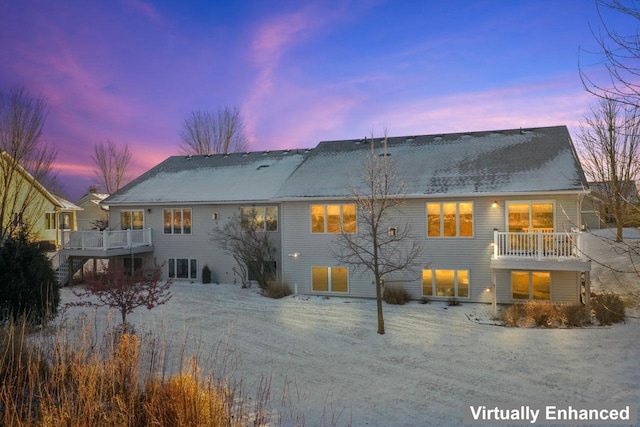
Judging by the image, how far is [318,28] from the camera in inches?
627

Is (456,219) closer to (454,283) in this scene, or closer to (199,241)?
(454,283)

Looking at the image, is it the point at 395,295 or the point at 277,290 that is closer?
the point at 395,295

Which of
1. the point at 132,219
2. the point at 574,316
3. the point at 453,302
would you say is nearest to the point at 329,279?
the point at 453,302

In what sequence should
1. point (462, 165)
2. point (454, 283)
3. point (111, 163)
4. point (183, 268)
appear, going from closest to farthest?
point (454, 283)
point (462, 165)
point (183, 268)
point (111, 163)

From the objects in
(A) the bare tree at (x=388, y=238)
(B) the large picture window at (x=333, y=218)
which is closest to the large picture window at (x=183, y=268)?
(B) the large picture window at (x=333, y=218)

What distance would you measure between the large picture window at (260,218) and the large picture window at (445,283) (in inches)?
291

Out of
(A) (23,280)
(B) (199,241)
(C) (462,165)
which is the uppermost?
(C) (462,165)

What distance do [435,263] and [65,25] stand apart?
1589 cm

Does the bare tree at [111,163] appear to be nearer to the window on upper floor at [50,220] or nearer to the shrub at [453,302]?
the window on upper floor at [50,220]

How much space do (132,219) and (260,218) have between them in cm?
754

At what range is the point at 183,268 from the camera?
66.3ft

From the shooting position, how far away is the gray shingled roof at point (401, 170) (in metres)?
15.0

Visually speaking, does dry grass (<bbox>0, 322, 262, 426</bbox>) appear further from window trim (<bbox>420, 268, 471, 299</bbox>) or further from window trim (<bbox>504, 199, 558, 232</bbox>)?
window trim (<bbox>504, 199, 558, 232</bbox>)

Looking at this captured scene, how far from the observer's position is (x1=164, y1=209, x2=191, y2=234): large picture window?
66.2ft
